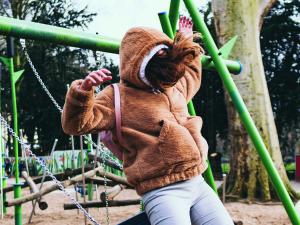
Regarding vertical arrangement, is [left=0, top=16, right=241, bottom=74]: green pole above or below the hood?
above

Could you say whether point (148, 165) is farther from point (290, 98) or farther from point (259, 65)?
point (290, 98)

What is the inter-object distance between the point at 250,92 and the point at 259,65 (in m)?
0.50

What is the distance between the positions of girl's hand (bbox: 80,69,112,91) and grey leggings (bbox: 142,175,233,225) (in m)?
0.44

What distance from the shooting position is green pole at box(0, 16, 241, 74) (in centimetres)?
197

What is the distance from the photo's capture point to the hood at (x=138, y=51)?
6.31 ft

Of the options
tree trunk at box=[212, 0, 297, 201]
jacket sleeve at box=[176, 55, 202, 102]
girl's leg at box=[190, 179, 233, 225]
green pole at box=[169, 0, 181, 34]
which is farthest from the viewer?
tree trunk at box=[212, 0, 297, 201]

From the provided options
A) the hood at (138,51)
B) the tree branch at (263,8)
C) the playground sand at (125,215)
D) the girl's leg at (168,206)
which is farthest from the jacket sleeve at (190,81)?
the tree branch at (263,8)

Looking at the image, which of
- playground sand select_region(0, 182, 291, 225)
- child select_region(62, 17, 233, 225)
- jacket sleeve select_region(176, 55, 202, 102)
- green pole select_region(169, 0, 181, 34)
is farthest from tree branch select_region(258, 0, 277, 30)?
child select_region(62, 17, 233, 225)

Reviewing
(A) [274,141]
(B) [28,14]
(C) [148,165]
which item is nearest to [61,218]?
(A) [274,141]

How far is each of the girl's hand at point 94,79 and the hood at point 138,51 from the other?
17cm

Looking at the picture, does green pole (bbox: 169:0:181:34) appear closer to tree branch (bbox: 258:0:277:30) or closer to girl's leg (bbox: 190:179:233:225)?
girl's leg (bbox: 190:179:233:225)

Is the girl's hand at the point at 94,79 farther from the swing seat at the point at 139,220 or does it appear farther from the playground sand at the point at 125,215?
the playground sand at the point at 125,215

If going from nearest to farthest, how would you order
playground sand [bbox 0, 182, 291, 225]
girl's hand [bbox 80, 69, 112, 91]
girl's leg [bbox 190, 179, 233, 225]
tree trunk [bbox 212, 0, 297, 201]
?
1. girl's hand [bbox 80, 69, 112, 91]
2. girl's leg [bbox 190, 179, 233, 225]
3. playground sand [bbox 0, 182, 291, 225]
4. tree trunk [bbox 212, 0, 297, 201]

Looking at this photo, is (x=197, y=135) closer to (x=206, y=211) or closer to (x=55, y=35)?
(x=206, y=211)
